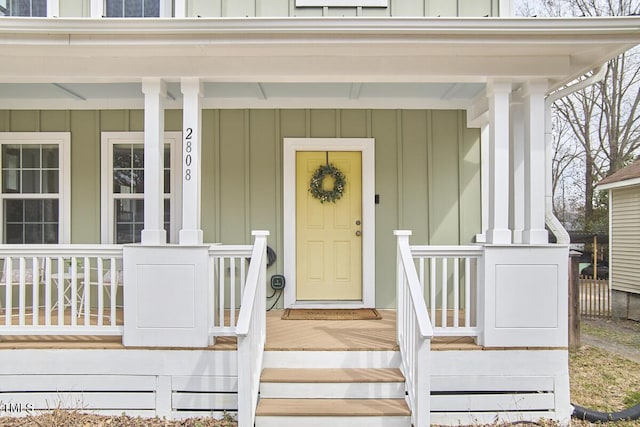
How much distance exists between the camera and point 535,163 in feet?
12.8

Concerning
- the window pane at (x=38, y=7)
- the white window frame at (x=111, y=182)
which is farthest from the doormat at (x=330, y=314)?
the window pane at (x=38, y=7)

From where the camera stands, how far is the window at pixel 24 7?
216 inches

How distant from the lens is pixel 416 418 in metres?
3.22

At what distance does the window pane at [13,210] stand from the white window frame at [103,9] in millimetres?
2385

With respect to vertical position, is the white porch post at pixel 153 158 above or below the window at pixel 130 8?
below

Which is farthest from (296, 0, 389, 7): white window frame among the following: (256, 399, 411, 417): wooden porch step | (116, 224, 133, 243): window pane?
(256, 399, 411, 417): wooden porch step

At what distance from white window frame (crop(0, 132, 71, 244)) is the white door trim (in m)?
2.56

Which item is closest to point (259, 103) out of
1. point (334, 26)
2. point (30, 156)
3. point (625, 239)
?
point (334, 26)

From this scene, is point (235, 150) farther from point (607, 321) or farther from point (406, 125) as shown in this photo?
point (607, 321)

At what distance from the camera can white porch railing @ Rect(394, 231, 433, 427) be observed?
3.16m

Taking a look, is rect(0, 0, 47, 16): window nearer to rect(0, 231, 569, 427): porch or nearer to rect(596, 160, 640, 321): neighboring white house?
rect(0, 231, 569, 427): porch

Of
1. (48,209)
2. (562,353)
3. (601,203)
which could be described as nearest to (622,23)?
(562,353)

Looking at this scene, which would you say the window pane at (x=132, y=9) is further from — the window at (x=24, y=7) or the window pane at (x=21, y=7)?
the window pane at (x=21, y=7)

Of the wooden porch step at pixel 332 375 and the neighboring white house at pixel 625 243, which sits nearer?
the wooden porch step at pixel 332 375
